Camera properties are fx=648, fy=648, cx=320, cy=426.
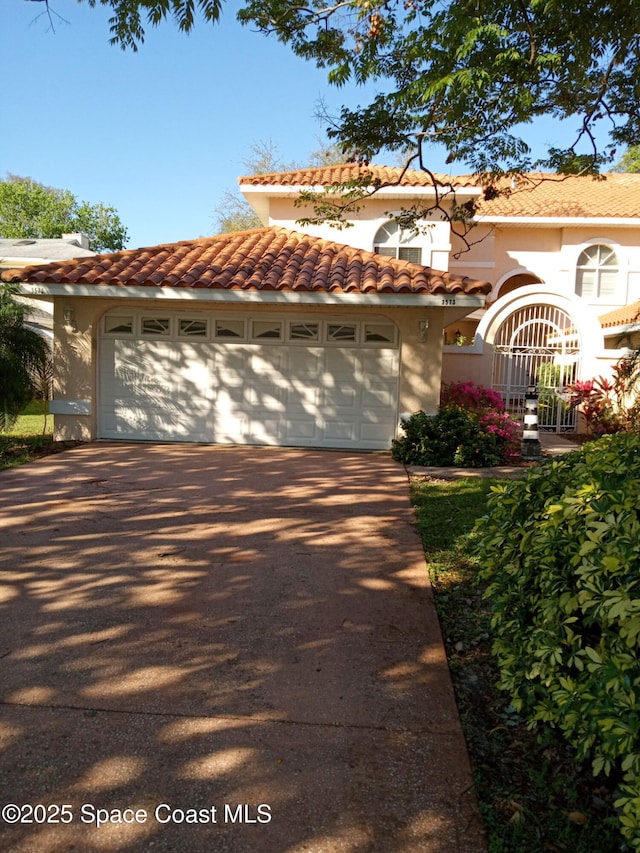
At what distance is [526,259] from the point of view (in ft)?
63.5

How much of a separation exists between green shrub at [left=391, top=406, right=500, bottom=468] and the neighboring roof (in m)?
20.4

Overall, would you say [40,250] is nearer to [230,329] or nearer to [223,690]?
[230,329]

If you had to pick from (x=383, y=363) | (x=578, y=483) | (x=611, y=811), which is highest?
(x=383, y=363)

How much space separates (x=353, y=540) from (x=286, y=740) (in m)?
3.27

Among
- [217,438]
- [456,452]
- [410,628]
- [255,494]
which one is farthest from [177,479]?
[410,628]

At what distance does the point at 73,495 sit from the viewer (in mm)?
7652

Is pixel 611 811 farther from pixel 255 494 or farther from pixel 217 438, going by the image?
pixel 217 438

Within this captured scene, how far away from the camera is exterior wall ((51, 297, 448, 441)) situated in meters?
11.4

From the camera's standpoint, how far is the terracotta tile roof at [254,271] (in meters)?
10.8

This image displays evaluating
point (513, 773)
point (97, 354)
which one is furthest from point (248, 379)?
point (513, 773)

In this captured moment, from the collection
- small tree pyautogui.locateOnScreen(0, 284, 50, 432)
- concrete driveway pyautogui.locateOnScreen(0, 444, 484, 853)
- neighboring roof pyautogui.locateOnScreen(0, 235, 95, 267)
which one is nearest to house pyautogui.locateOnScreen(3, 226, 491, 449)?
small tree pyautogui.locateOnScreen(0, 284, 50, 432)

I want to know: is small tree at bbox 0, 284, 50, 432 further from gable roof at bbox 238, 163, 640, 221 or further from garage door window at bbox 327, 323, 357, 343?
gable roof at bbox 238, 163, 640, 221

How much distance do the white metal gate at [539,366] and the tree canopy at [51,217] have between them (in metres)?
33.5

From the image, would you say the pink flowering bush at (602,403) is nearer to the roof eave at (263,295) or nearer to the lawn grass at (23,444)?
the roof eave at (263,295)
